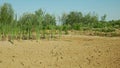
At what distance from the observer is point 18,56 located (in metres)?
10.2

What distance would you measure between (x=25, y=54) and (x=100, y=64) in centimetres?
351

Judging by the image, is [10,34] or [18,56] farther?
[10,34]

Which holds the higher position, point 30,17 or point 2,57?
point 30,17

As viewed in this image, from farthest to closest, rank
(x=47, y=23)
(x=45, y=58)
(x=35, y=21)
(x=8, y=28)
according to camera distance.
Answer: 1. (x=47, y=23)
2. (x=35, y=21)
3. (x=8, y=28)
4. (x=45, y=58)

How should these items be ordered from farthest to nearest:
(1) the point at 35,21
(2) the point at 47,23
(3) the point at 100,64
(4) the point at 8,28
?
(2) the point at 47,23 → (1) the point at 35,21 → (4) the point at 8,28 → (3) the point at 100,64

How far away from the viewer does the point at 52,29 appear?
25.1 m

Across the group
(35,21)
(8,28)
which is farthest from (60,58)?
(35,21)

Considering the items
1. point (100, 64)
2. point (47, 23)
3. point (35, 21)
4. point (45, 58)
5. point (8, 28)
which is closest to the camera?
point (100, 64)

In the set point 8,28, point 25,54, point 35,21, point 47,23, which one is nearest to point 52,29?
point 35,21

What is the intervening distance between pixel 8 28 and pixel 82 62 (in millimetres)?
11644

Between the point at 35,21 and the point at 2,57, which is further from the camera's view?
the point at 35,21

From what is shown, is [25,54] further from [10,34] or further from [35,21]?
[35,21]

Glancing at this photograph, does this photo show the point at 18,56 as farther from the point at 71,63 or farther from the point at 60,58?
the point at 71,63

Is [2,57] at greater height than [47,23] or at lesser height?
lesser
